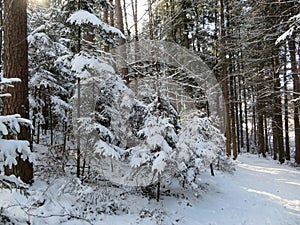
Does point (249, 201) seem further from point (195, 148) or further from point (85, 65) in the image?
point (85, 65)

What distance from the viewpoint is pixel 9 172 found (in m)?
5.09

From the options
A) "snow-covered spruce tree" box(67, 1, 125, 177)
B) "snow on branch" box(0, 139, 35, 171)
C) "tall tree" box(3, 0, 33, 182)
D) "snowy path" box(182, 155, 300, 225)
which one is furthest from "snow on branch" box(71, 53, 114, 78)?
"snowy path" box(182, 155, 300, 225)

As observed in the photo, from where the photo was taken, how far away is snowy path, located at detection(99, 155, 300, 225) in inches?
227

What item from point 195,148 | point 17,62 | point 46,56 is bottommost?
point 195,148

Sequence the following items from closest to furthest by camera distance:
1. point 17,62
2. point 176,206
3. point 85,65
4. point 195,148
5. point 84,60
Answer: point 17,62, point 84,60, point 85,65, point 176,206, point 195,148

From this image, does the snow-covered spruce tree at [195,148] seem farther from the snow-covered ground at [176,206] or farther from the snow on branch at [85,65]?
the snow on branch at [85,65]

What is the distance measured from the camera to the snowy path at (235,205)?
5.77 m

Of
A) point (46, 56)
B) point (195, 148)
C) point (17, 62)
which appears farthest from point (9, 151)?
point (46, 56)

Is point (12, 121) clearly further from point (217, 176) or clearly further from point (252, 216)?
point (217, 176)

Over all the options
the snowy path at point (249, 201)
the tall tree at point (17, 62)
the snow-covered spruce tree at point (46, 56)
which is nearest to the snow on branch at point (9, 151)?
the tall tree at point (17, 62)

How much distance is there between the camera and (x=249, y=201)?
7.25 meters

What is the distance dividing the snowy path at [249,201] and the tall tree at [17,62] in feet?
13.2

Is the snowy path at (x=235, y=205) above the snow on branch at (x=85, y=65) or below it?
below

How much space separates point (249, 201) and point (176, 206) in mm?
2512
